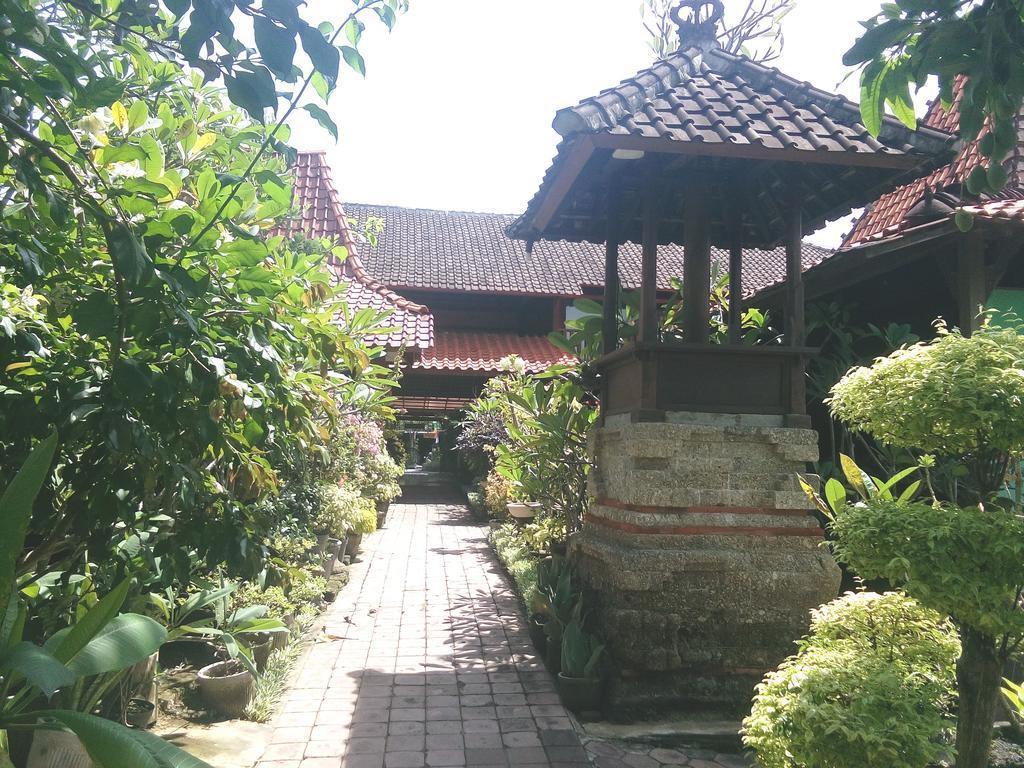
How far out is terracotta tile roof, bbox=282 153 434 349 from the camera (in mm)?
7824

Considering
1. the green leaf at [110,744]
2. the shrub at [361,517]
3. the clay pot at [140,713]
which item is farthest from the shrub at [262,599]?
the green leaf at [110,744]

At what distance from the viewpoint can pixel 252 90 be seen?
1623mm

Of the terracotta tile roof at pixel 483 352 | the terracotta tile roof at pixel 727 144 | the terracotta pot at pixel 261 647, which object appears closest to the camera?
the terracotta tile roof at pixel 727 144

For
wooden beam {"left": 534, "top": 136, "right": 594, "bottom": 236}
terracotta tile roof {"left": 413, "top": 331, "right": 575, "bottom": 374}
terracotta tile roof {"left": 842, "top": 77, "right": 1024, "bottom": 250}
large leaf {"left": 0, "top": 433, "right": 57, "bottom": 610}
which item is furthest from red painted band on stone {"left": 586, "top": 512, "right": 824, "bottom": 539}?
terracotta tile roof {"left": 413, "top": 331, "right": 575, "bottom": 374}

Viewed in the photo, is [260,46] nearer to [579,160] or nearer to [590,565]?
[579,160]

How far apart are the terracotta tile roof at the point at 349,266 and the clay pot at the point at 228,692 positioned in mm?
3373

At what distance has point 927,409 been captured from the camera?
9.14 ft

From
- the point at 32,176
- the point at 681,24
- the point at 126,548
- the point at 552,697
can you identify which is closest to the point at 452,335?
the point at 681,24

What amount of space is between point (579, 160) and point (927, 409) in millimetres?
2321

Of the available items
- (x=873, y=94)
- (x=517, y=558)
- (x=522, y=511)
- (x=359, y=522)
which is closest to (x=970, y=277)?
(x=873, y=94)

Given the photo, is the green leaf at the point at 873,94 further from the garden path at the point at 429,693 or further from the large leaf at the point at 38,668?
the garden path at the point at 429,693

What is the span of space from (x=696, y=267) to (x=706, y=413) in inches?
→ 38.3

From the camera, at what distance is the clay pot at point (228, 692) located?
418 cm

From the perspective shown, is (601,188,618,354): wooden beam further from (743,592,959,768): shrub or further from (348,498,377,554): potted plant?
(348,498,377,554): potted plant
